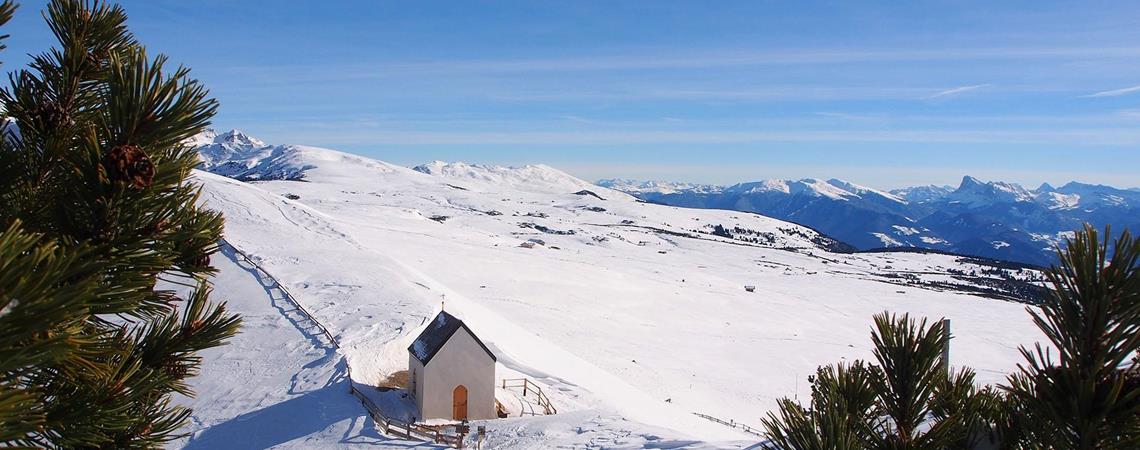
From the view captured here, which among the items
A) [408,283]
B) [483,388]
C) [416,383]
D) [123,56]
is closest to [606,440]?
[483,388]

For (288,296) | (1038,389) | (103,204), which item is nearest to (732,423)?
(288,296)

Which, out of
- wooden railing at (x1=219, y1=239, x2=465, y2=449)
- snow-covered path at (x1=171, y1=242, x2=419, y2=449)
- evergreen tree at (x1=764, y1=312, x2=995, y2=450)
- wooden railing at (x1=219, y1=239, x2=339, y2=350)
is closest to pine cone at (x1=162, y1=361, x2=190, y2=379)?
evergreen tree at (x1=764, y1=312, x2=995, y2=450)

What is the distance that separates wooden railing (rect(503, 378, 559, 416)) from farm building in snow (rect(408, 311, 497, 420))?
8.94 feet

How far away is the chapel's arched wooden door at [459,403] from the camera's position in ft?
82.0

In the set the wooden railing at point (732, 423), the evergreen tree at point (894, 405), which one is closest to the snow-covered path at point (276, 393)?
the wooden railing at point (732, 423)

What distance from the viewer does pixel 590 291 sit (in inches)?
2461

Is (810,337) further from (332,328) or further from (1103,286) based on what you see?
(1103,286)

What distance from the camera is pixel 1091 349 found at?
2477mm

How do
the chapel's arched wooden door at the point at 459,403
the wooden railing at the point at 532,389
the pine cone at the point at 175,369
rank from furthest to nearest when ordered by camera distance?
the wooden railing at the point at 532,389 → the chapel's arched wooden door at the point at 459,403 → the pine cone at the point at 175,369

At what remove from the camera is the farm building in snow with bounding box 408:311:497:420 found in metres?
24.6

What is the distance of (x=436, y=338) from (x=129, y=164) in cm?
2328

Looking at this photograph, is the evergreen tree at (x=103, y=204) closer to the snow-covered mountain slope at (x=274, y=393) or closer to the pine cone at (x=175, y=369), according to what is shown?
the pine cone at (x=175, y=369)

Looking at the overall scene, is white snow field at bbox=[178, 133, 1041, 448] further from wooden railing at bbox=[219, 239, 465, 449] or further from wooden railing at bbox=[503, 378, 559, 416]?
wooden railing at bbox=[503, 378, 559, 416]

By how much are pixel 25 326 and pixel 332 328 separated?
33.5 metres
